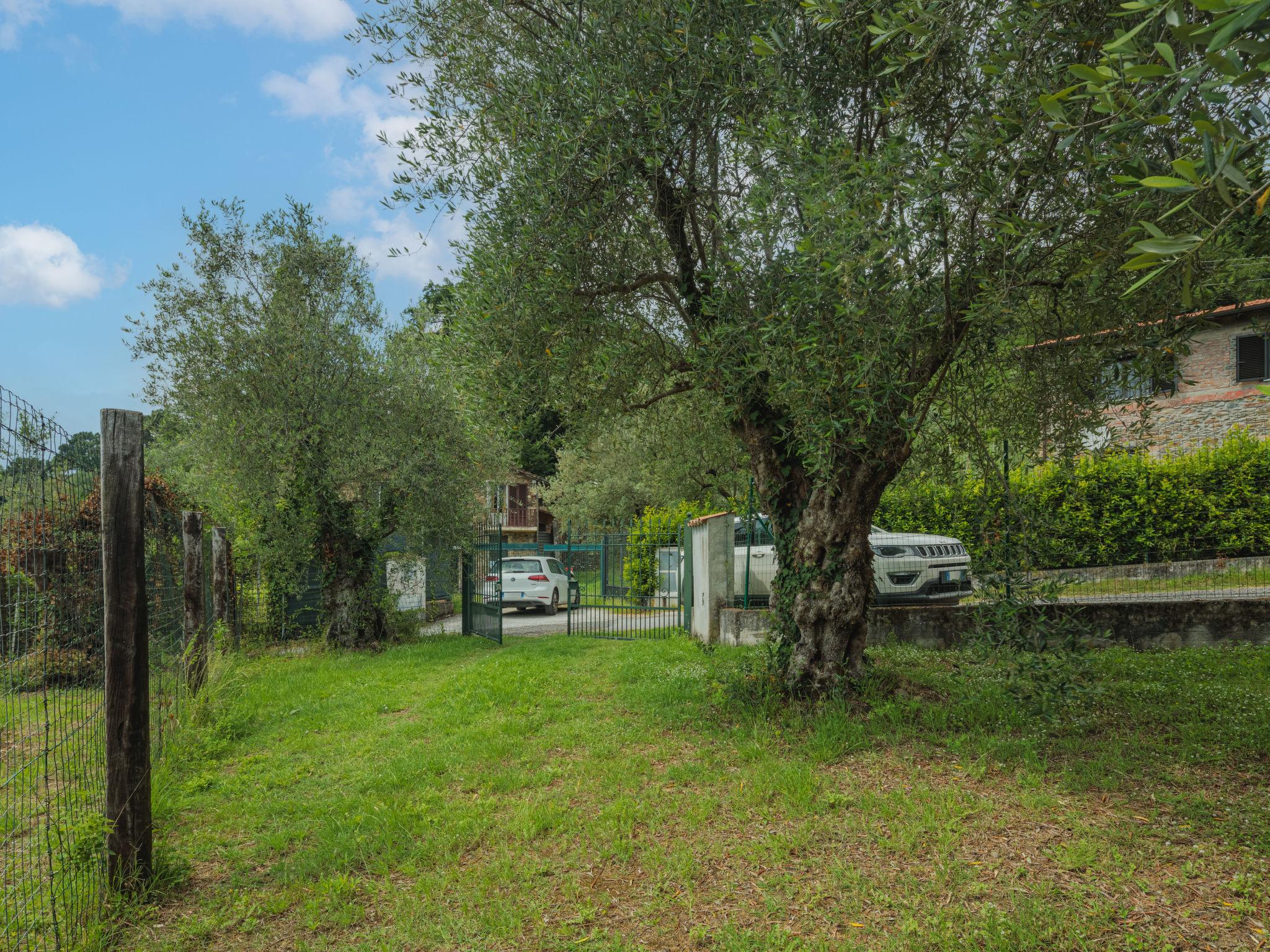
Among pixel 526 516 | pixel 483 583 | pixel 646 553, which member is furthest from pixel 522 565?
pixel 526 516

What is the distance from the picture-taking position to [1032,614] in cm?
620

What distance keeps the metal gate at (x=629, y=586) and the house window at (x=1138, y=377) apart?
814 cm

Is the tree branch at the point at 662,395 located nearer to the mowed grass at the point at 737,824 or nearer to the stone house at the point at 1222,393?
the mowed grass at the point at 737,824

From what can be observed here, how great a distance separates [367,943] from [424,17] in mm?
7596

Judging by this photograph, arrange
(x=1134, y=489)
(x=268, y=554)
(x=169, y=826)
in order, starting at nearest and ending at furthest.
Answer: (x=169, y=826) → (x=268, y=554) → (x=1134, y=489)

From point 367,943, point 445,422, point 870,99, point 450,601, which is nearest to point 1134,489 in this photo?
point 870,99

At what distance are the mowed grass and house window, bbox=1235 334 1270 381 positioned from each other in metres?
17.1

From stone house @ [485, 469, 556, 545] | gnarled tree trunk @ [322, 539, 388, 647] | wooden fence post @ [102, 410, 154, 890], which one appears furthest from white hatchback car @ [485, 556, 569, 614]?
stone house @ [485, 469, 556, 545]

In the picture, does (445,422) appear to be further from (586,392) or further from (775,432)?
(775,432)

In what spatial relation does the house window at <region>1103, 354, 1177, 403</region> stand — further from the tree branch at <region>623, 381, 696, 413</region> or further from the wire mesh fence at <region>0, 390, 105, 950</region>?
the wire mesh fence at <region>0, 390, 105, 950</region>

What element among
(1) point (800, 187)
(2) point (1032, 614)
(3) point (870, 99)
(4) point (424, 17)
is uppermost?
(4) point (424, 17)

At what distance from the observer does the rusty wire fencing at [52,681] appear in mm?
3430

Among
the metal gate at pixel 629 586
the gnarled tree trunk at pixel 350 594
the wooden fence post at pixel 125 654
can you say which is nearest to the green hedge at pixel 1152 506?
the metal gate at pixel 629 586

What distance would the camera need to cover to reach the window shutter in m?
20.3
